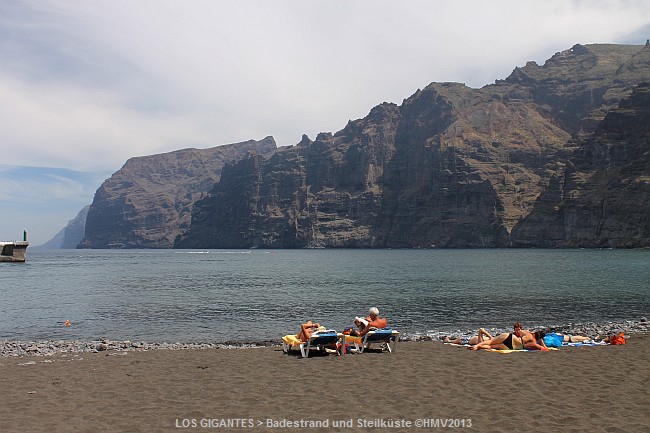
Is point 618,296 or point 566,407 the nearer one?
point 566,407

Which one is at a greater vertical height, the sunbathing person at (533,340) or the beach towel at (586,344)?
the sunbathing person at (533,340)

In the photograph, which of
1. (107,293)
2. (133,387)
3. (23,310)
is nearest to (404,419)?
(133,387)

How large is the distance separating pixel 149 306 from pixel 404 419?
39.3 meters

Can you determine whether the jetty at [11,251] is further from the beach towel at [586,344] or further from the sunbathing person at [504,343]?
the beach towel at [586,344]

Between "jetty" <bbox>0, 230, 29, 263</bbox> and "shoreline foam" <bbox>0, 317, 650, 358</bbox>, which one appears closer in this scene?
"shoreline foam" <bbox>0, 317, 650, 358</bbox>

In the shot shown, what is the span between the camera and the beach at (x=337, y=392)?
36.3ft

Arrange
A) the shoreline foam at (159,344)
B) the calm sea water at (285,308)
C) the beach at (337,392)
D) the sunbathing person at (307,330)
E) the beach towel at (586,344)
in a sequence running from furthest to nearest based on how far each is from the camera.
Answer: the calm sea water at (285,308) → the shoreline foam at (159,344) → the beach towel at (586,344) → the sunbathing person at (307,330) → the beach at (337,392)

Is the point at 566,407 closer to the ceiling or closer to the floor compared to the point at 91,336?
closer to the ceiling

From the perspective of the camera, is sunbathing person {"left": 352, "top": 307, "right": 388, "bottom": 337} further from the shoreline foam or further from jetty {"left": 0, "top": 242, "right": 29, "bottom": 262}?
jetty {"left": 0, "top": 242, "right": 29, "bottom": 262}

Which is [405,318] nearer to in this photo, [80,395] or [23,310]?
[80,395]

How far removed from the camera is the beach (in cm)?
1106

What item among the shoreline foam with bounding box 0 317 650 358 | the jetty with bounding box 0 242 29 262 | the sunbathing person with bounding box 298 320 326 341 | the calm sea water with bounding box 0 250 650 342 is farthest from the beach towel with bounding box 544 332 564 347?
the jetty with bounding box 0 242 29 262

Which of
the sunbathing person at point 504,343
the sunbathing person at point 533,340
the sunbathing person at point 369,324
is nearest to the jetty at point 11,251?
the sunbathing person at point 369,324

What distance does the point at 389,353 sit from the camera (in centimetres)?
2039
